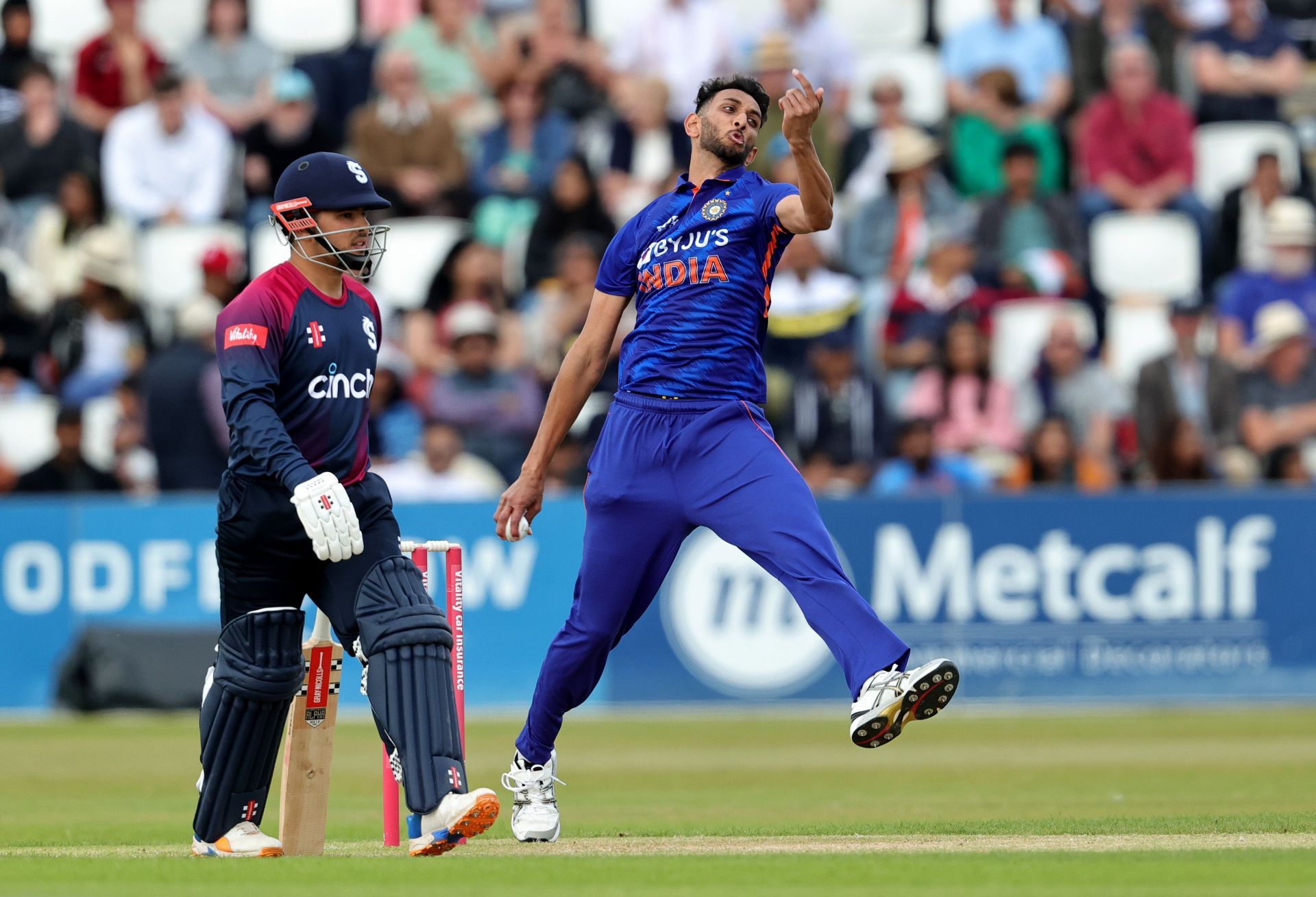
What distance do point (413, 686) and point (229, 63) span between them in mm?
13156

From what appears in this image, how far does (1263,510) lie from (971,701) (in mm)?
2343

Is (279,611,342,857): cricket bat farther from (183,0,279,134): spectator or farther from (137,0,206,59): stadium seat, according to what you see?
(137,0,206,59): stadium seat

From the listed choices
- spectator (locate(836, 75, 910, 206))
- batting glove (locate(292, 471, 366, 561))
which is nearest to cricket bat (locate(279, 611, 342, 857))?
batting glove (locate(292, 471, 366, 561))

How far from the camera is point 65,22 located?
19562 mm

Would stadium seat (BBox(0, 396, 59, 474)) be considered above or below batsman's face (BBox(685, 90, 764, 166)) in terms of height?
below

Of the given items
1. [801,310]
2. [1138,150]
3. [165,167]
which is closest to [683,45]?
[801,310]

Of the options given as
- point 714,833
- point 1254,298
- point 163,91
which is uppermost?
point 163,91

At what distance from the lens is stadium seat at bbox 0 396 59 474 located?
52.3 ft

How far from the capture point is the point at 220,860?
247 inches

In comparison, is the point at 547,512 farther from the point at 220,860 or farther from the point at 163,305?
the point at 220,860

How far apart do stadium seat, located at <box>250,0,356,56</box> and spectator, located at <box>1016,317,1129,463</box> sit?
7.67 metres

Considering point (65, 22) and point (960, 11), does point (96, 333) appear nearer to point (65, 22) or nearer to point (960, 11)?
point (65, 22)

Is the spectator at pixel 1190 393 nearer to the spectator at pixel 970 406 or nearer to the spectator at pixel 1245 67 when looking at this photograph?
the spectator at pixel 970 406

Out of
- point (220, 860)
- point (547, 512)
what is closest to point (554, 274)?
point (547, 512)
